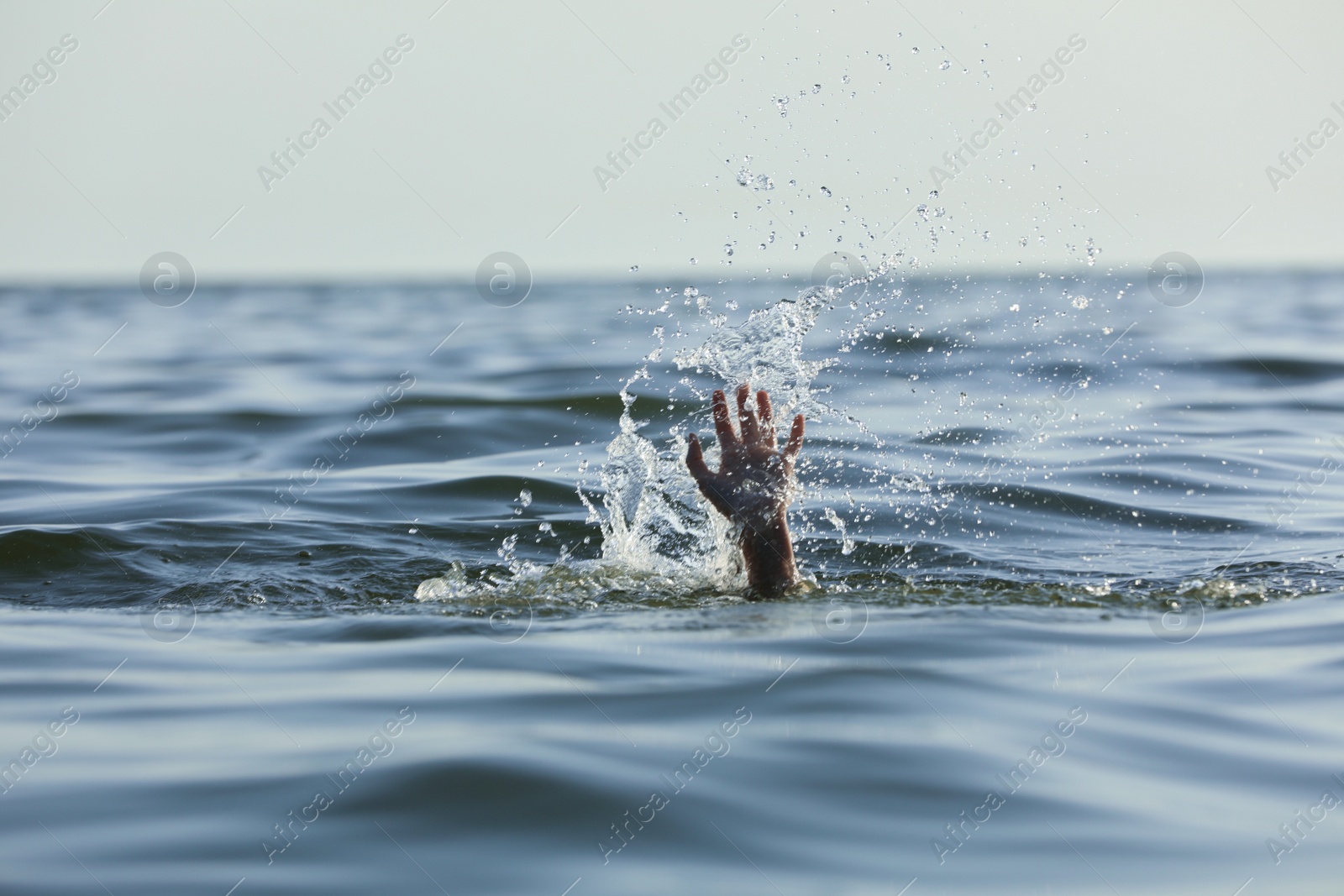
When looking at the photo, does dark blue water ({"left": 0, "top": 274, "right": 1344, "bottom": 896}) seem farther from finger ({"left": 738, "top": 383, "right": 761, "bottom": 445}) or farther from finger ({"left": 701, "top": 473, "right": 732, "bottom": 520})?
finger ({"left": 738, "top": 383, "right": 761, "bottom": 445})

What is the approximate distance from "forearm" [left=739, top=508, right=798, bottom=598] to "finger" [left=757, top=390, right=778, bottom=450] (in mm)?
416

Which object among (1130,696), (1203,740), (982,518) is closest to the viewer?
(1203,740)

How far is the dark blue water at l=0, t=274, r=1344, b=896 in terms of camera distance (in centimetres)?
364


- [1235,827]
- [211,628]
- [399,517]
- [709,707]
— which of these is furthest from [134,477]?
[1235,827]

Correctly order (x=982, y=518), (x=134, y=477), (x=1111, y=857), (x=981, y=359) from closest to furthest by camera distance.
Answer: (x=1111, y=857)
(x=982, y=518)
(x=134, y=477)
(x=981, y=359)

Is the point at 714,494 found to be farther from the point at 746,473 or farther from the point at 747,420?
the point at 747,420

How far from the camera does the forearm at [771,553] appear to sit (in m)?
6.48

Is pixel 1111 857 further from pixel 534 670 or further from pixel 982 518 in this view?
pixel 982 518

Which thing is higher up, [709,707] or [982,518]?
[709,707]

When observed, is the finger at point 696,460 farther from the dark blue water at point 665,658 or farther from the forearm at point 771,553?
the dark blue water at point 665,658

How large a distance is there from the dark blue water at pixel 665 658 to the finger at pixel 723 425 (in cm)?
72

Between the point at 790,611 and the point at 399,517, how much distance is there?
3.95m

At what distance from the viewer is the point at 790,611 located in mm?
5996

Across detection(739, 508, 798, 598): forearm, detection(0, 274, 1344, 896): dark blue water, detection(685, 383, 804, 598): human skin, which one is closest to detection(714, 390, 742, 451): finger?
detection(685, 383, 804, 598): human skin
